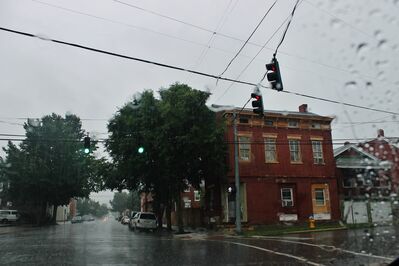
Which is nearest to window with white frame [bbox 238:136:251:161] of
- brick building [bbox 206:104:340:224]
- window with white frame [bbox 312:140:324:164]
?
brick building [bbox 206:104:340:224]

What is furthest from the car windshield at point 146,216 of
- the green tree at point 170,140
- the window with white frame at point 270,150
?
the window with white frame at point 270,150

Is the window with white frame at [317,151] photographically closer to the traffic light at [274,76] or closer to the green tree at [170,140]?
the green tree at [170,140]

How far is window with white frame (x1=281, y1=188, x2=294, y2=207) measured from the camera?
34875 millimetres

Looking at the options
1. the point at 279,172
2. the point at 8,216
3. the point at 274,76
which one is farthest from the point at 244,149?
the point at 8,216

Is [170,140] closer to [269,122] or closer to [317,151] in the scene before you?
[269,122]

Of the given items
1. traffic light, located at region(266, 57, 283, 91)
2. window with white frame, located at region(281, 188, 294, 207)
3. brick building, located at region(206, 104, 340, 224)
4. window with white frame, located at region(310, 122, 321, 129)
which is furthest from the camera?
window with white frame, located at region(310, 122, 321, 129)

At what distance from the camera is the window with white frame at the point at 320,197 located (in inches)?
1409

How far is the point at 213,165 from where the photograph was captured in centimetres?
3203

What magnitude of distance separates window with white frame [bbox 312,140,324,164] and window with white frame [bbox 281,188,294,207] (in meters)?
3.41

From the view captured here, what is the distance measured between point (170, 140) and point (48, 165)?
29.6m

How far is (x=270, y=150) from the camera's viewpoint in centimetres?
3538

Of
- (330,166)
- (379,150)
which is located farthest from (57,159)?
(379,150)

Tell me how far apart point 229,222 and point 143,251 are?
1726cm

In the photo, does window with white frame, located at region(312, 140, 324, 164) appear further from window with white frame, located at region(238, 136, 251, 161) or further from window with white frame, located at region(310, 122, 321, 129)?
window with white frame, located at region(238, 136, 251, 161)
